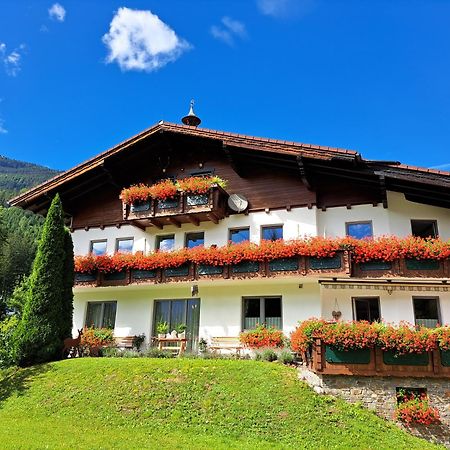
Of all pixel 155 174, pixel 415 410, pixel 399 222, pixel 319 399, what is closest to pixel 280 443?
pixel 319 399

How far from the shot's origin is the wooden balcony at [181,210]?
19.3 metres

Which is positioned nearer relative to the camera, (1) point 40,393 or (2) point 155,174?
(1) point 40,393

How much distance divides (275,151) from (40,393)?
455 inches

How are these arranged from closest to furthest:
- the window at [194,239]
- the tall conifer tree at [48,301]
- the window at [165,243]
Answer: the tall conifer tree at [48,301], the window at [194,239], the window at [165,243]

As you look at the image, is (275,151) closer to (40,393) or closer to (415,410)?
(415,410)

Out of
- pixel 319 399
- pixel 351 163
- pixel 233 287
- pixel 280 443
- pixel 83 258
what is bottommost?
pixel 280 443

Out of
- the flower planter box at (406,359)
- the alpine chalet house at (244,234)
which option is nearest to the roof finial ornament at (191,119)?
the alpine chalet house at (244,234)

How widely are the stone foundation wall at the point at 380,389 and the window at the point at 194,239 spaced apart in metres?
8.74

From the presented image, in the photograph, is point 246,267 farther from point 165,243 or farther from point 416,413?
point 416,413

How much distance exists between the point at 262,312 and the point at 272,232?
10.6 ft

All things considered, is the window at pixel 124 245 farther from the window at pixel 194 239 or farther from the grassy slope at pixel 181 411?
the grassy slope at pixel 181 411

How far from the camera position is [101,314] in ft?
69.2

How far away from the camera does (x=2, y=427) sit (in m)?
11.6

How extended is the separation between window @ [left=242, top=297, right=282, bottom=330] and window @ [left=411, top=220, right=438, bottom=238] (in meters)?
5.71
